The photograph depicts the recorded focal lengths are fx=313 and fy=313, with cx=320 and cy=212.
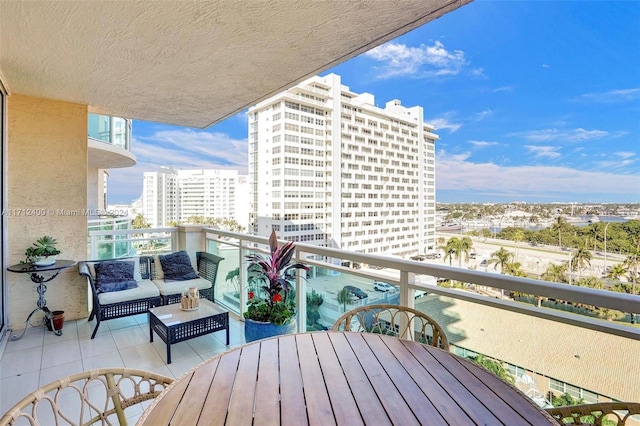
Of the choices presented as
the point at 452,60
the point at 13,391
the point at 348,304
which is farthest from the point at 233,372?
the point at 452,60

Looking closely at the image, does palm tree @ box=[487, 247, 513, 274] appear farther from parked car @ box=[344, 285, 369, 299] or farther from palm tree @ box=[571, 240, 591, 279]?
parked car @ box=[344, 285, 369, 299]

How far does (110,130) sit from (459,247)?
13799 millimetres

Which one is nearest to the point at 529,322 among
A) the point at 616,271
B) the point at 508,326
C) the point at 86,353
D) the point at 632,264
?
the point at 508,326

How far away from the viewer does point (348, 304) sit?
9.40ft

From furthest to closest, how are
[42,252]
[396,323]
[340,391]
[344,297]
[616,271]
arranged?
[616,271] → [42,252] → [344,297] → [396,323] → [340,391]

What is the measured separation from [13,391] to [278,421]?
2.92 metres

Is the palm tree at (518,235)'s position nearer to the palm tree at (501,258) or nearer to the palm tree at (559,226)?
the palm tree at (501,258)

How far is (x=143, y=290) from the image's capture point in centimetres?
389

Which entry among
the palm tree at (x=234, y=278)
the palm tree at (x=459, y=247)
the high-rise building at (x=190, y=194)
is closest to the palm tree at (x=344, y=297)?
the palm tree at (x=234, y=278)

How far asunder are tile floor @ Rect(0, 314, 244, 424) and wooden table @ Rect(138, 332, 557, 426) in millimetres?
1677

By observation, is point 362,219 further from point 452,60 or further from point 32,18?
point 32,18

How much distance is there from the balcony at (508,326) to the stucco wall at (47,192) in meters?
0.84

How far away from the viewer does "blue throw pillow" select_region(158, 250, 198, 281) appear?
444cm

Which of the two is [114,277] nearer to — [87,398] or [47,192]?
[47,192]
